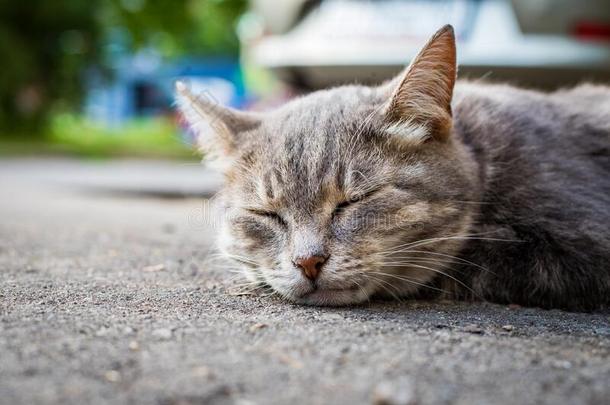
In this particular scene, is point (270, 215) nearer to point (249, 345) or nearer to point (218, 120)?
point (218, 120)

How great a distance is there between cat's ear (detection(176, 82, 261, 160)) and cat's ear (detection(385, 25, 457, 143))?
68cm

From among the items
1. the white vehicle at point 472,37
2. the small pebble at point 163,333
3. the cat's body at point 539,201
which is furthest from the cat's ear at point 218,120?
the white vehicle at point 472,37

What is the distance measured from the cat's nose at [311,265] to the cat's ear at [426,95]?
0.62 m

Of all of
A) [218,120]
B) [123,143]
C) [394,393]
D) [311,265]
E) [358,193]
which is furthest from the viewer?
[123,143]

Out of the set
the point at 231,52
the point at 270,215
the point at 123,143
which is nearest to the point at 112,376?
the point at 270,215

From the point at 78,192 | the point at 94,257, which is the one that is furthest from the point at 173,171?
the point at 94,257

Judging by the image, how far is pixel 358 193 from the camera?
8.39 feet

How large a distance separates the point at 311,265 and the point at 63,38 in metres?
17.2

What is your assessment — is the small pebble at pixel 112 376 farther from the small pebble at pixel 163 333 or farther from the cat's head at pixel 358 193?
the cat's head at pixel 358 193

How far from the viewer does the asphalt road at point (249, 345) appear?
1680mm

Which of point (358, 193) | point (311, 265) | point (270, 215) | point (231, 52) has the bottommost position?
point (311, 265)

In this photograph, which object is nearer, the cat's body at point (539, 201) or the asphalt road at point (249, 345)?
the asphalt road at point (249, 345)

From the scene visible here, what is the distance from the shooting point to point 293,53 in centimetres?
548

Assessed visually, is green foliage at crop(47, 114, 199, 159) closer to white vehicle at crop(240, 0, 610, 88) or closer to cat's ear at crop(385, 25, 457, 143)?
white vehicle at crop(240, 0, 610, 88)
